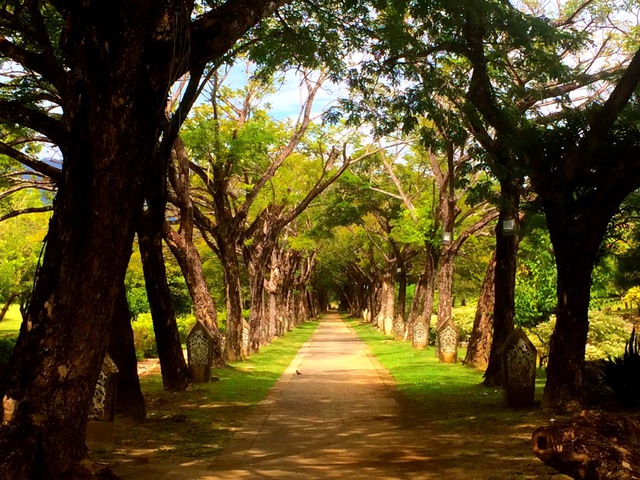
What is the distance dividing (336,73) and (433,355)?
1435 centimetres

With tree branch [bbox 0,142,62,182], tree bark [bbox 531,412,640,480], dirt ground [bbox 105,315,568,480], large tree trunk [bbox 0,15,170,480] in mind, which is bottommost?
dirt ground [bbox 105,315,568,480]

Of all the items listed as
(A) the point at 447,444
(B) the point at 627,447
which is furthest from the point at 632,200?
(B) the point at 627,447

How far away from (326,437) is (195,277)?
8.55 meters

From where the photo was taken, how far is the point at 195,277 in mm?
17531

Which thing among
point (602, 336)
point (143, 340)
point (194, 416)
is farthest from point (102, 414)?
point (143, 340)

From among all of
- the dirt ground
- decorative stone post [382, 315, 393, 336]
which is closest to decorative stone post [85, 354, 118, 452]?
the dirt ground

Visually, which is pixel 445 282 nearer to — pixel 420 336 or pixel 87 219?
pixel 420 336

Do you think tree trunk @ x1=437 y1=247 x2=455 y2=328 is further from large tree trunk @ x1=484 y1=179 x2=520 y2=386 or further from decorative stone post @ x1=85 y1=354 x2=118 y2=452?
decorative stone post @ x1=85 y1=354 x2=118 y2=452

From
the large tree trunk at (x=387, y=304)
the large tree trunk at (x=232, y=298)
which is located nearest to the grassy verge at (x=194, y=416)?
the large tree trunk at (x=232, y=298)

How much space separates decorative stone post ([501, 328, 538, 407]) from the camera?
11688 mm

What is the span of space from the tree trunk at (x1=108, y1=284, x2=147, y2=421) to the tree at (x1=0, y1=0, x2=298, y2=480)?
452cm

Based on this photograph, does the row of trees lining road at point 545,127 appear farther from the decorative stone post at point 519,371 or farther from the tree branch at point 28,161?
the tree branch at point 28,161

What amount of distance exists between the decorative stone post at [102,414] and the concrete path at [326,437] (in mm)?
1462

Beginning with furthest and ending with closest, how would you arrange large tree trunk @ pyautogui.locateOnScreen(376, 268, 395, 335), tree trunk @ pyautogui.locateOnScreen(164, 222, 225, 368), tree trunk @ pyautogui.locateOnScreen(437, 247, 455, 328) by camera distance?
large tree trunk @ pyautogui.locateOnScreen(376, 268, 395, 335)
tree trunk @ pyautogui.locateOnScreen(437, 247, 455, 328)
tree trunk @ pyautogui.locateOnScreen(164, 222, 225, 368)
